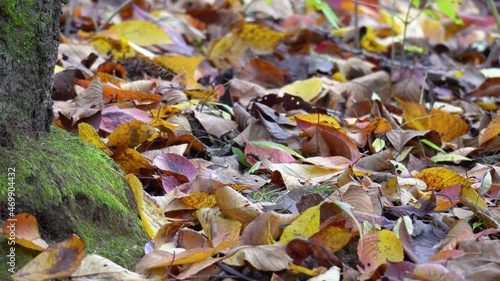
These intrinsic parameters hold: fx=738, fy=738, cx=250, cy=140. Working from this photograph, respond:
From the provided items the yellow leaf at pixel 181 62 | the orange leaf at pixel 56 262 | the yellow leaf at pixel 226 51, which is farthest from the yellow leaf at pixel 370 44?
the orange leaf at pixel 56 262

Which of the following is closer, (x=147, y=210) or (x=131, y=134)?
(x=147, y=210)

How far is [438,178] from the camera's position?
2.20 meters

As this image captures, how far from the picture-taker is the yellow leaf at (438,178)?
84.9 inches

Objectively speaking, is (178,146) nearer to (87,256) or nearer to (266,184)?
(266,184)

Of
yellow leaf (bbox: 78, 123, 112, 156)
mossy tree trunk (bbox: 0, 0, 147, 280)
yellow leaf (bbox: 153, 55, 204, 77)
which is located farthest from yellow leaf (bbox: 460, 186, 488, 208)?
yellow leaf (bbox: 153, 55, 204, 77)

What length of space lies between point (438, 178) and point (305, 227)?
70cm

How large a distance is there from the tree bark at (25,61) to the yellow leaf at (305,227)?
66 cm

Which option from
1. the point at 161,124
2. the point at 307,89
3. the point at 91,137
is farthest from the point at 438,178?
the point at 307,89

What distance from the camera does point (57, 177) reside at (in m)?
1.71

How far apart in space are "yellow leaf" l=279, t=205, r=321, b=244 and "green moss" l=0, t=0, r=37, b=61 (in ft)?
2.40

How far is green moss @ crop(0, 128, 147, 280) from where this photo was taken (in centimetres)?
164

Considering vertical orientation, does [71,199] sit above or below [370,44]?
above

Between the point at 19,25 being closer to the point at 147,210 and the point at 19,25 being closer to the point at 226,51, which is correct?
the point at 147,210

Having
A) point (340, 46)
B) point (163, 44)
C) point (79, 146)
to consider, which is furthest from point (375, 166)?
point (340, 46)
